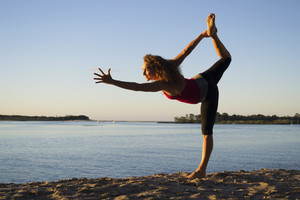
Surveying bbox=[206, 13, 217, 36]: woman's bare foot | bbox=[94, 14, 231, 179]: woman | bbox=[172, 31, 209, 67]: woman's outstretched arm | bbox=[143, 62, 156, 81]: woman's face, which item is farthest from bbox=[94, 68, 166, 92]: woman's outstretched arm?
bbox=[206, 13, 217, 36]: woman's bare foot

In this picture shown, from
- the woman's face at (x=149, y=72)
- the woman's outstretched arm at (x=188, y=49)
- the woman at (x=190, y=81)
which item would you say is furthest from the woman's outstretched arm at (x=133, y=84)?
the woman's outstretched arm at (x=188, y=49)

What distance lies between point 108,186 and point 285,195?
2.72 meters

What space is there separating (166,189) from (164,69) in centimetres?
185

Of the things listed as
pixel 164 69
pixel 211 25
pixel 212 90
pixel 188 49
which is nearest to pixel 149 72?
pixel 164 69

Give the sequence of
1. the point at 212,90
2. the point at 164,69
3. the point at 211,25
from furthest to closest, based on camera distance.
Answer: the point at 211,25 < the point at 212,90 < the point at 164,69

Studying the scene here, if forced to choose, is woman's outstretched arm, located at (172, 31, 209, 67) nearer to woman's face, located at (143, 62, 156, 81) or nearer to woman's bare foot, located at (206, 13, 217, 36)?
woman's bare foot, located at (206, 13, 217, 36)

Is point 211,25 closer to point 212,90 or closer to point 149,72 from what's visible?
point 212,90

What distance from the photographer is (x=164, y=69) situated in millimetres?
3959

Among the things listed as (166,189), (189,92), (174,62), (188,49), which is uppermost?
(188,49)

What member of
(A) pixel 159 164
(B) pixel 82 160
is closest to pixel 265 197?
(A) pixel 159 164

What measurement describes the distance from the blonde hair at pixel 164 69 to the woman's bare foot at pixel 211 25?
0.78 metres

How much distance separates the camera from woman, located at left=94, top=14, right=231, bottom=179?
379cm

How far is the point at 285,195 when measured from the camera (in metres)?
4.33

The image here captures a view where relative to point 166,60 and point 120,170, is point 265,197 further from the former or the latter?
point 120,170
